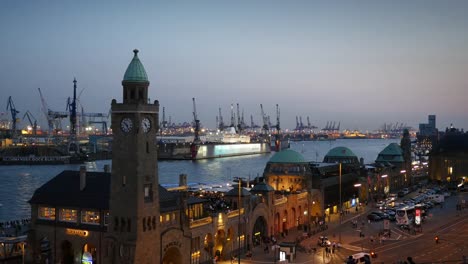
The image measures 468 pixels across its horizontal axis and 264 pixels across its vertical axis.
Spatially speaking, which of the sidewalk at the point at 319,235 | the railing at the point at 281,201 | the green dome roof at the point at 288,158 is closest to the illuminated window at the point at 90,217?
the sidewalk at the point at 319,235

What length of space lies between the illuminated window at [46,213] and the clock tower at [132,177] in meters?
A: 7.98

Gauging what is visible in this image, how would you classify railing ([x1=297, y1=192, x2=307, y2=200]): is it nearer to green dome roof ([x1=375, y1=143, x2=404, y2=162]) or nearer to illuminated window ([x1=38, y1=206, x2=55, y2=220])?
illuminated window ([x1=38, y1=206, x2=55, y2=220])

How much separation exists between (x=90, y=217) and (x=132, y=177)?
698 centimetres

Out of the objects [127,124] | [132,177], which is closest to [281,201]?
[132,177]

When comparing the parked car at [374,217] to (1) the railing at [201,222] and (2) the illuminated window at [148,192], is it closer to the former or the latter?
(1) the railing at [201,222]

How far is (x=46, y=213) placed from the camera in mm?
50500

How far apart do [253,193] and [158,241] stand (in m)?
19.9

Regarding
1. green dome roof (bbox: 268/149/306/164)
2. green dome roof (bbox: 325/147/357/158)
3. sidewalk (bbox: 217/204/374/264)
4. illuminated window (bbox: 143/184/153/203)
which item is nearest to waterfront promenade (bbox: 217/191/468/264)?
sidewalk (bbox: 217/204/374/264)

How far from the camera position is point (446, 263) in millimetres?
48969

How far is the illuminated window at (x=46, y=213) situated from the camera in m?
50.1

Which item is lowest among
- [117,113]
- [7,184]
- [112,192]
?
[7,184]

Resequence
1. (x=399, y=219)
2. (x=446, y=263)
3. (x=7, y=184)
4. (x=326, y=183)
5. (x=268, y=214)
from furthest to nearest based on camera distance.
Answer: (x=7, y=184) < (x=326, y=183) < (x=399, y=219) < (x=268, y=214) < (x=446, y=263)

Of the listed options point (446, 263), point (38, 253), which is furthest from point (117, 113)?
point (446, 263)

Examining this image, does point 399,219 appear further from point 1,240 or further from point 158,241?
point 1,240
